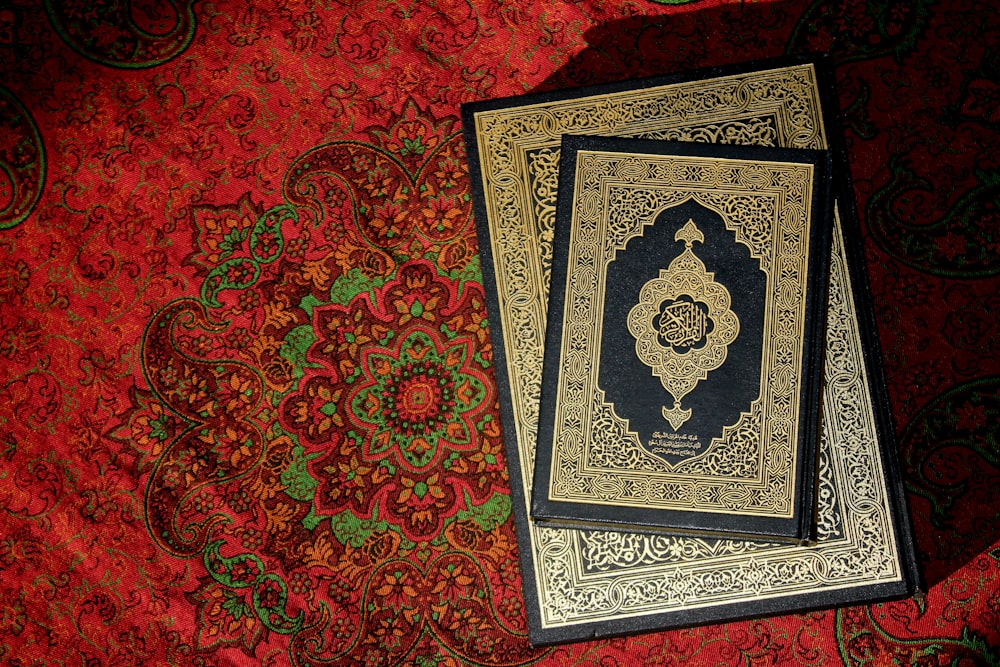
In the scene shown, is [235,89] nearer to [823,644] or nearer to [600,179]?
[600,179]

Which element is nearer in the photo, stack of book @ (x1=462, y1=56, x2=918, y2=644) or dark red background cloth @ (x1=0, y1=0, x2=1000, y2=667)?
stack of book @ (x1=462, y1=56, x2=918, y2=644)

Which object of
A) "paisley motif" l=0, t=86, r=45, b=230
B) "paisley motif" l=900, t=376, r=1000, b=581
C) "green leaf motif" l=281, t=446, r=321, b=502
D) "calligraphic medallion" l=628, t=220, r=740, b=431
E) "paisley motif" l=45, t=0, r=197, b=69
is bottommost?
"paisley motif" l=900, t=376, r=1000, b=581

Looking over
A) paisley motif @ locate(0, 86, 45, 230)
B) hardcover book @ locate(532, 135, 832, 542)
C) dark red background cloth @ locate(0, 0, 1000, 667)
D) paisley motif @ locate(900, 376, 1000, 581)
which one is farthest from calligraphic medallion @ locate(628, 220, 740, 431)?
paisley motif @ locate(0, 86, 45, 230)

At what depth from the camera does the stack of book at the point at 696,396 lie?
98 cm

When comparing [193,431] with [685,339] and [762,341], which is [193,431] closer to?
[685,339]

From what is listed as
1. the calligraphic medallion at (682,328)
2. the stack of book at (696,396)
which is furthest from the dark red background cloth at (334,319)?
the calligraphic medallion at (682,328)

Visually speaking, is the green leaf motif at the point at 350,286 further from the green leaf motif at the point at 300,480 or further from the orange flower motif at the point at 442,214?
the green leaf motif at the point at 300,480

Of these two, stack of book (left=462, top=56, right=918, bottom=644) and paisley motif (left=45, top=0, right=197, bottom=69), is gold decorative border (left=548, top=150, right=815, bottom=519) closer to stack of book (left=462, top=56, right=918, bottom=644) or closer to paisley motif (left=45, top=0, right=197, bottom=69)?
stack of book (left=462, top=56, right=918, bottom=644)

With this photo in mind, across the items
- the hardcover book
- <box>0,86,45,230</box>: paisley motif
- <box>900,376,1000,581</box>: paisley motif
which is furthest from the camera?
<box>0,86,45,230</box>: paisley motif

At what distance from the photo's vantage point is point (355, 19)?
3.89ft

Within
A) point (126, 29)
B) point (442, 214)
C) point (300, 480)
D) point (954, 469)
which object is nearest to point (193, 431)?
point (300, 480)

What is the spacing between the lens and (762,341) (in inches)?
38.8

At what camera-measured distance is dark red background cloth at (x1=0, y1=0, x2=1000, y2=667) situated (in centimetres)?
108

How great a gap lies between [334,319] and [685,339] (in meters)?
0.54
